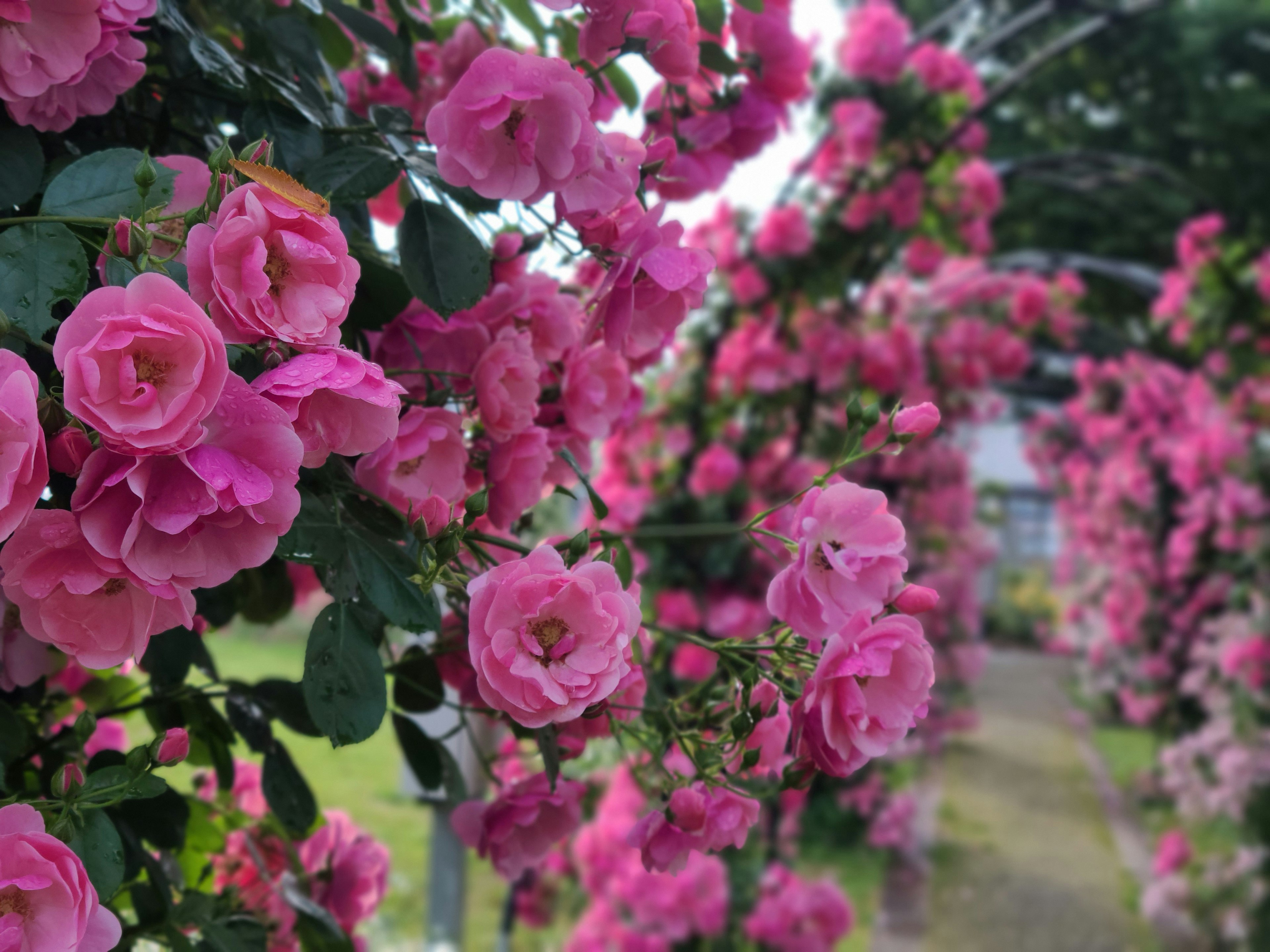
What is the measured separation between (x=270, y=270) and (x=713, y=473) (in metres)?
2.41

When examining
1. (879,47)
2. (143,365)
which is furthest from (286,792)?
(879,47)

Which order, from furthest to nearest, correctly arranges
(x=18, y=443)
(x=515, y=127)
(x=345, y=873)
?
1. (x=345, y=873)
2. (x=515, y=127)
3. (x=18, y=443)

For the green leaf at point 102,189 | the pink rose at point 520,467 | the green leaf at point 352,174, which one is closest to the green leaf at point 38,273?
the green leaf at point 102,189

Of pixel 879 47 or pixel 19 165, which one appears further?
pixel 879 47

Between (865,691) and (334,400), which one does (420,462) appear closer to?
(334,400)

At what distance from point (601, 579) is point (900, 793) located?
5.99 m

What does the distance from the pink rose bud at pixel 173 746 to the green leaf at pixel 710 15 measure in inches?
25.9

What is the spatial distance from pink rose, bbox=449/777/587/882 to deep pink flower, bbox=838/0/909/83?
255 cm

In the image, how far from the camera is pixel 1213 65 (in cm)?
719

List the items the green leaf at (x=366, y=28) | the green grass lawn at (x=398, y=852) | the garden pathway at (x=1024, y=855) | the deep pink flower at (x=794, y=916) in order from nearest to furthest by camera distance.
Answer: the green leaf at (x=366, y=28) → the deep pink flower at (x=794, y=916) → the green grass lawn at (x=398, y=852) → the garden pathway at (x=1024, y=855)

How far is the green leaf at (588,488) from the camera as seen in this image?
0.74 meters

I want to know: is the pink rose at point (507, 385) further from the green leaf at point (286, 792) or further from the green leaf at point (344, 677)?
the green leaf at point (286, 792)

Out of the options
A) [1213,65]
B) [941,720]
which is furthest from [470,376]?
[1213,65]

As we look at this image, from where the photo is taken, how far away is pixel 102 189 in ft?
1.72
